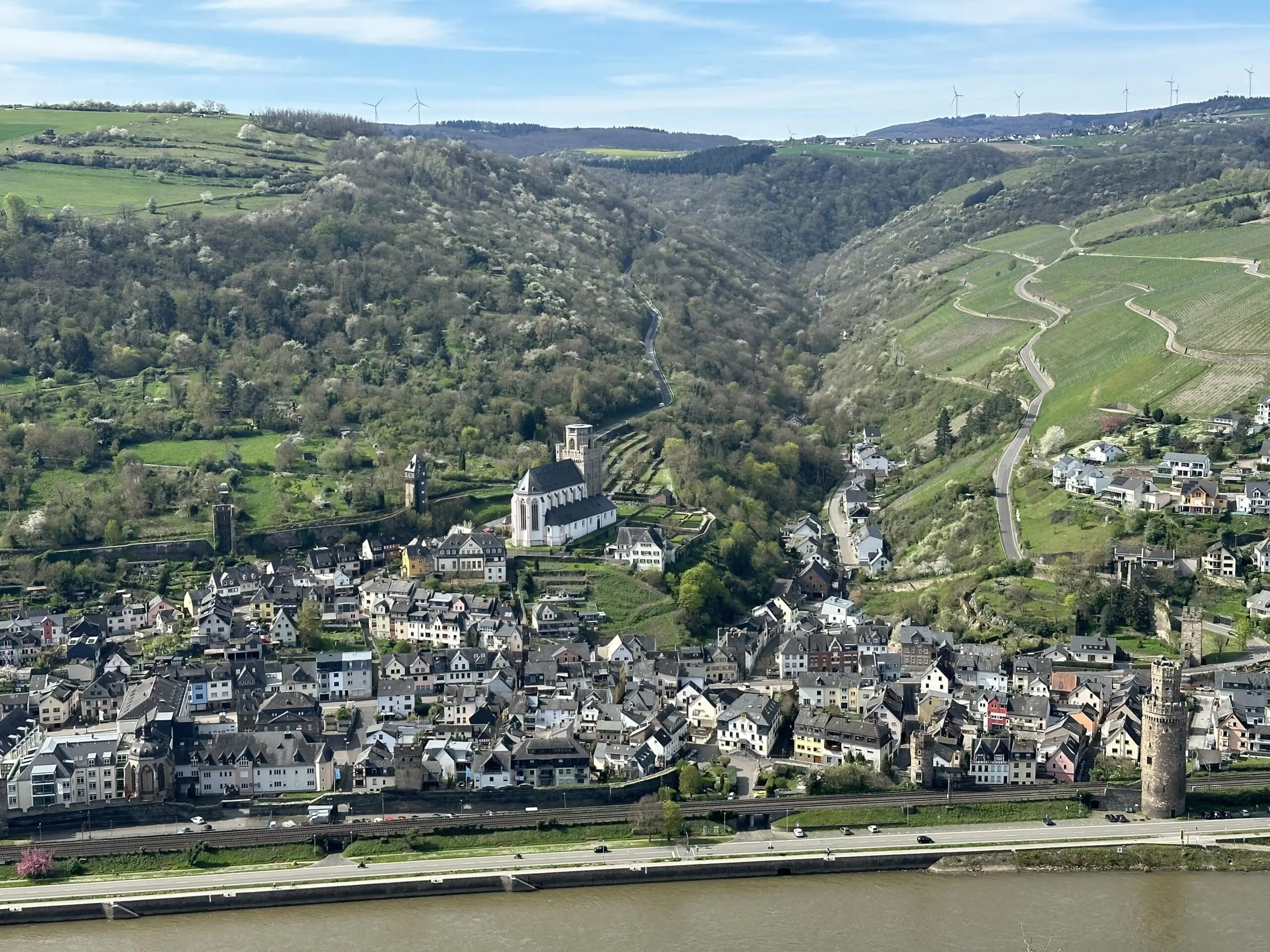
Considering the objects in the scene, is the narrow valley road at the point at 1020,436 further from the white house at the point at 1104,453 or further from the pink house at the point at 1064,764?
the pink house at the point at 1064,764

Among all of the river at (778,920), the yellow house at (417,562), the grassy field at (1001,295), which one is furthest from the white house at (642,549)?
the grassy field at (1001,295)

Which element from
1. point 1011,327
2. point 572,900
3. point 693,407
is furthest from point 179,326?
point 572,900

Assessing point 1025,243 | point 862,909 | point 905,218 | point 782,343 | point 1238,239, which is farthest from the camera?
point 905,218

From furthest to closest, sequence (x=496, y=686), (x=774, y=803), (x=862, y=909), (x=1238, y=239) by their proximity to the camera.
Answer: (x=1238, y=239)
(x=496, y=686)
(x=774, y=803)
(x=862, y=909)

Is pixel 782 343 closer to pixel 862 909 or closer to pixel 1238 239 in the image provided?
pixel 1238 239

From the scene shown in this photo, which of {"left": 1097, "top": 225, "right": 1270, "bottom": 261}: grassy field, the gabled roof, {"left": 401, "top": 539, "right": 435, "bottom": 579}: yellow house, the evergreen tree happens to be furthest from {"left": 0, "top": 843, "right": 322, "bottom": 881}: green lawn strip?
{"left": 1097, "top": 225, "right": 1270, "bottom": 261}: grassy field

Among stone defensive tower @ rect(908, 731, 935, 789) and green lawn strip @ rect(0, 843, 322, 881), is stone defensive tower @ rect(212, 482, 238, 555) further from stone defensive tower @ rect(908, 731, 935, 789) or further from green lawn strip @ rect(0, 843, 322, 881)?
stone defensive tower @ rect(908, 731, 935, 789)
